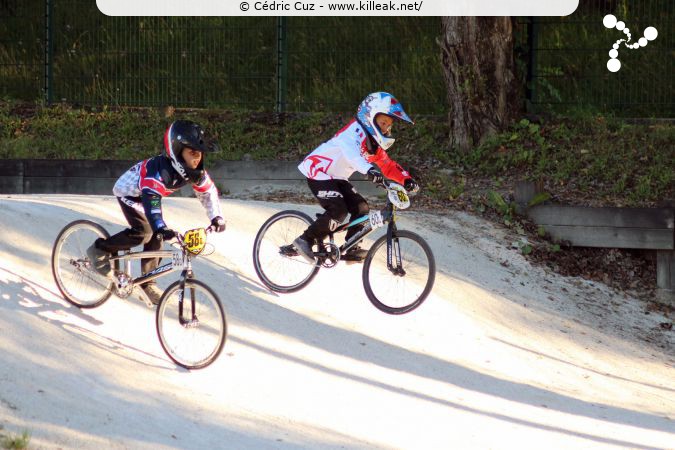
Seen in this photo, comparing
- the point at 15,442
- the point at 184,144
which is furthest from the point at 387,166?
the point at 15,442

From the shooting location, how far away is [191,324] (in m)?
7.24

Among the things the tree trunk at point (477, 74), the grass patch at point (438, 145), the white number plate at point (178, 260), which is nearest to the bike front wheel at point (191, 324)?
the white number plate at point (178, 260)

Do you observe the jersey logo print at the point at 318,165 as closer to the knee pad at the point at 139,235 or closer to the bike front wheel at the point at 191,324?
the knee pad at the point at 139,235

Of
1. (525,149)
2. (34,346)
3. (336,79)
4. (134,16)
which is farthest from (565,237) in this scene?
(134,16)

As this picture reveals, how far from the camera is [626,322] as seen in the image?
1115 centimetres

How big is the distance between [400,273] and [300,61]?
883cm

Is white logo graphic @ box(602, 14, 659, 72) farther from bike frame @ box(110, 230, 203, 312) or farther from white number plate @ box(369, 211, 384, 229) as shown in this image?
bike frame @ box(110, 230, 203, 312)

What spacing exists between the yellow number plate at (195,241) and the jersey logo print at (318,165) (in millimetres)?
1875

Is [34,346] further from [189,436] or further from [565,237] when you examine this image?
[565,237]

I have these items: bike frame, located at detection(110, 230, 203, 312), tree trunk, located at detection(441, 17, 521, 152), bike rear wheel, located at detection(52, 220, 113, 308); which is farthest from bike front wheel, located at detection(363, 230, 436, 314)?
tree trunk, located at detection(441, 17, 521, 152)

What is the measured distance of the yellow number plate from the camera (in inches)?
284

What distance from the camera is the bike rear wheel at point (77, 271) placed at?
8.09 metres

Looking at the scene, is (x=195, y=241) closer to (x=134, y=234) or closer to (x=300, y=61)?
(x=134, y=234)

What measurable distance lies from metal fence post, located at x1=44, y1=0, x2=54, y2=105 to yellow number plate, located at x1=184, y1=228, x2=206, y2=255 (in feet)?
37.2
